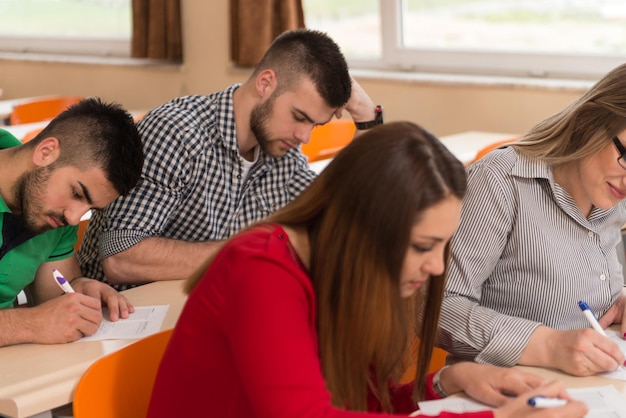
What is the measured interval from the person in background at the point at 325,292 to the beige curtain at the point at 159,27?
443cm

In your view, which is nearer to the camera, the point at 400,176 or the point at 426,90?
the point at 400,176

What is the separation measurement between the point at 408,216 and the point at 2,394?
0.88m

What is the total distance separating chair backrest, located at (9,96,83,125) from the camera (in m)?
5.46

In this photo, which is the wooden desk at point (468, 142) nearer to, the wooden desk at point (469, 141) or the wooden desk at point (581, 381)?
the wooden desk at point (469, 141)

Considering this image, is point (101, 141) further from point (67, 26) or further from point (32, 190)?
point (67, 26)

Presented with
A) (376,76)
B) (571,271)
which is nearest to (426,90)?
(376,76)

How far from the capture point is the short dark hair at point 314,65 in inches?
110

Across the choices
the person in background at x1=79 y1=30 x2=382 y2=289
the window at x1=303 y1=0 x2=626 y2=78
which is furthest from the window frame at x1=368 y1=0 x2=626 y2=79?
the person in background at x1=79 y1=30 x2=382 y2=289

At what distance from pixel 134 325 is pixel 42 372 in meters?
0.33

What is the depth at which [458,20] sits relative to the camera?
488 centimetres

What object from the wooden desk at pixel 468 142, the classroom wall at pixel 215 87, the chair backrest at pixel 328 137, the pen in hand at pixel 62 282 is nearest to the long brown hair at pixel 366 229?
the pen in hand at pixel 62 282

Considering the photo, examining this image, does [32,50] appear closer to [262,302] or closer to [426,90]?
[426,90]

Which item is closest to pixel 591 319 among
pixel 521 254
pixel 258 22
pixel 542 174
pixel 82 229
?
pixel 521 254

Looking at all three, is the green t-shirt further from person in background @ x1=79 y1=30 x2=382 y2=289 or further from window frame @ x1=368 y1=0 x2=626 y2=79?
window frame @ x1=368 y1=0 x2=626 y2=79
